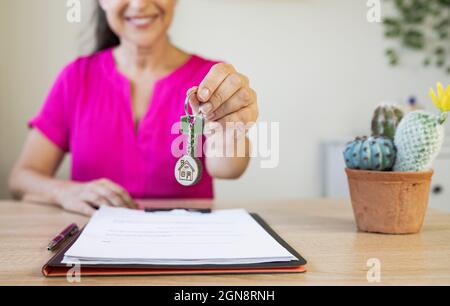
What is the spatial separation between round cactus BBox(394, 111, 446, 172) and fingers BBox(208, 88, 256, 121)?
21cm

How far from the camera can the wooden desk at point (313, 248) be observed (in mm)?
523

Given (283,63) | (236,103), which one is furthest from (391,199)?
(283,63)

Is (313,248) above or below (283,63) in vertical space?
below

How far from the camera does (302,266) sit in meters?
0.56

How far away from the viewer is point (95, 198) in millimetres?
934

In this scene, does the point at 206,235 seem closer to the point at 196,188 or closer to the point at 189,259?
the point at 189,259

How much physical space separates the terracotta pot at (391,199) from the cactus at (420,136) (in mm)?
19

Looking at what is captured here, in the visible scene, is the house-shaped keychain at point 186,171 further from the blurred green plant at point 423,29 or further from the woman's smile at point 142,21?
the blurred green plant at point 423,29

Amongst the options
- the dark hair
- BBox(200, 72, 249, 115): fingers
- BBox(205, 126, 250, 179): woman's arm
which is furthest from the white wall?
BBox(200, 72, 249, 115): fingers

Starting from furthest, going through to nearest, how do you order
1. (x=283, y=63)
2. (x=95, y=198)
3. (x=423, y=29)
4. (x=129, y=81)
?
1. (x=423, y=29)
2. (x=283, y=63)
3. (x=129, y=81)
4. (x=95, y=198)

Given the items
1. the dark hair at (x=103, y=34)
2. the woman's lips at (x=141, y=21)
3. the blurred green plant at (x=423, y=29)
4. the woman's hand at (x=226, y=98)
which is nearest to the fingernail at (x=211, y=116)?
the woman's hand at (x=226, y=98)

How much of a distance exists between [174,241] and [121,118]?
0.71 metres

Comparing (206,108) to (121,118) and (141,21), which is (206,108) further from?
(121,118)

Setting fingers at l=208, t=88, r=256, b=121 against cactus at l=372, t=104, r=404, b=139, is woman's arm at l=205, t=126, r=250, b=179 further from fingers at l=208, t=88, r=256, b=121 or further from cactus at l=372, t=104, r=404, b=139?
cactus at l=372, t=104, r=404, b=139
